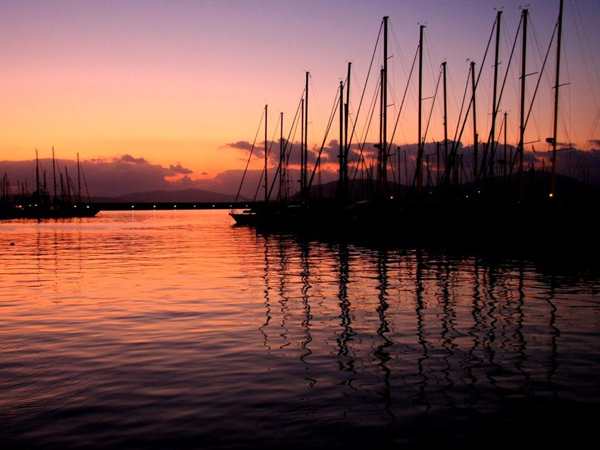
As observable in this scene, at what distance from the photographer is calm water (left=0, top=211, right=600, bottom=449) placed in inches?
334

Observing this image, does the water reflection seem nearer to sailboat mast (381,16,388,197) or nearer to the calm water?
the calm water

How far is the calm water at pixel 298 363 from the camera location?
8.49m

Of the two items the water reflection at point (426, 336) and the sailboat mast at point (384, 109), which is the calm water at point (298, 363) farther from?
the sailboat mast at point (384, 109)

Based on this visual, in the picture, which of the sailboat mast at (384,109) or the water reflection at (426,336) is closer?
the water reflection at (426,336)

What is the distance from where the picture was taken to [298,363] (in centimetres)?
1226

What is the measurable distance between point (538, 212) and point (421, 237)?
12928 mm

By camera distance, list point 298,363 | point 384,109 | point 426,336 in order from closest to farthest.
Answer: point 298,363 → point 426,336 → point 384,109

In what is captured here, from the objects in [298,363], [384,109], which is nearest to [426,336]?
[298,363]

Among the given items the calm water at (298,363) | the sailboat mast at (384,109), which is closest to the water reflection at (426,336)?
the calm water at (298,363)

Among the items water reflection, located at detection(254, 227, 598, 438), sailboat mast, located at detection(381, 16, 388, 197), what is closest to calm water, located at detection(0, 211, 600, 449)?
water reflection, located at detection(254, 227, 598, 438)

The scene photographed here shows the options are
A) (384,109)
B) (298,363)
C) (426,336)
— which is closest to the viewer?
(298,363)

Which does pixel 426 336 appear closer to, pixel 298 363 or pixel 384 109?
pixel 298 363

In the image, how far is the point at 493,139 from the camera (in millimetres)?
55125

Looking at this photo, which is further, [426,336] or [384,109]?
[384,109]
